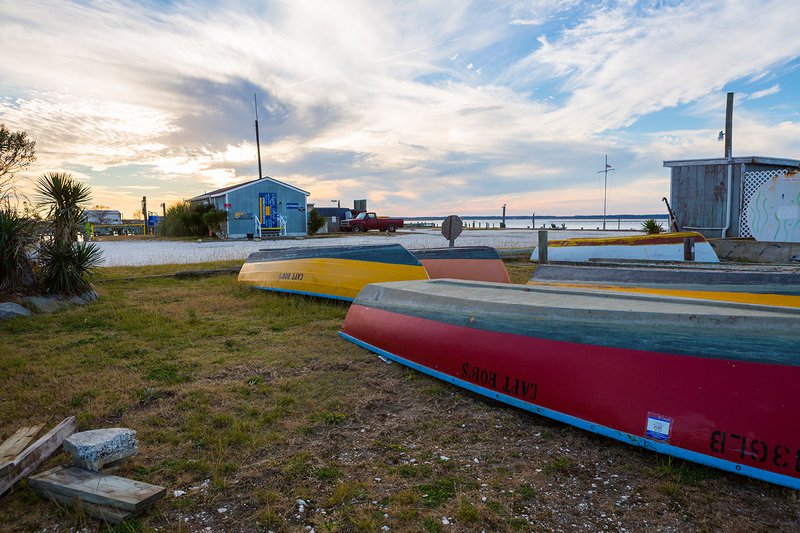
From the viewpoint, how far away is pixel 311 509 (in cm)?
252

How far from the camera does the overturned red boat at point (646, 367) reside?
265 cm

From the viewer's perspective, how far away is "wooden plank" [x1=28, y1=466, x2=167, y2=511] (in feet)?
8.04

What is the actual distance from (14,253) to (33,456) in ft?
22.9

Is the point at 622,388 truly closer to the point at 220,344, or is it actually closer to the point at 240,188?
the point at 220,344

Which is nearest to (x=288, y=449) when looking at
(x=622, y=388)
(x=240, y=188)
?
(x=622, y=388)

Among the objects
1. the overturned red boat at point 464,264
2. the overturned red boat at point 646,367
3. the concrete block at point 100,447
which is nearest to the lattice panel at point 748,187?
the overturned red boat at point 464,264

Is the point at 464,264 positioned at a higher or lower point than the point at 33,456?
higher

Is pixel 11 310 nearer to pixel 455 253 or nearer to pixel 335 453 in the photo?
pixel 335 453

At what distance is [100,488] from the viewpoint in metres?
2.54

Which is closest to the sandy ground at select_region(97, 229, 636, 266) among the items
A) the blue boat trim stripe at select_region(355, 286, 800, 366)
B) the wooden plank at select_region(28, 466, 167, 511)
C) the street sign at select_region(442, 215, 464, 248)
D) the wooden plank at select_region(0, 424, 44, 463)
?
the street sign at select_region(442, 215, 464, 248)

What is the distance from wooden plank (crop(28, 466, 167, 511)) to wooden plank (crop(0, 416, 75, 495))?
0.37ft

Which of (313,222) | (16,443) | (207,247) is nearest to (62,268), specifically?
(16,443)

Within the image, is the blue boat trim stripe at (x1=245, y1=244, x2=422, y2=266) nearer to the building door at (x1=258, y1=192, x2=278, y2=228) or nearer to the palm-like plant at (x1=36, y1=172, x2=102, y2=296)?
the palm-like plant at (x1=36, y1=172, x2=102, y2=296)

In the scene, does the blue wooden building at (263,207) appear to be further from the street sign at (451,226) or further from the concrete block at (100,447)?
the concrete block at (100,447)
